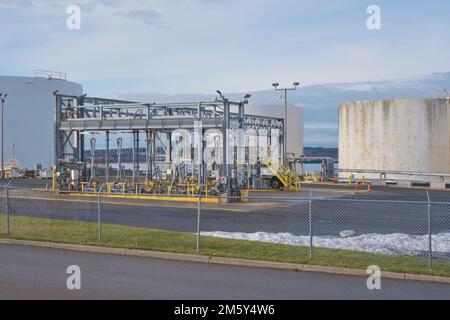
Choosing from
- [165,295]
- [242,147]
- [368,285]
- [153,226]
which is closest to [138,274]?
[165,295]

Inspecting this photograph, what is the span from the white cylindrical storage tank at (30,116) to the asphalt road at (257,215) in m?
49.6

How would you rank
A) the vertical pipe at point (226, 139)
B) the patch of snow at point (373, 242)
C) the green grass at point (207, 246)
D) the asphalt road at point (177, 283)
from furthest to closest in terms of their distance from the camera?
1. the vertical pipe at point (226, 139)
2. the patch of snow at point (373, 242)
3. the green grass at point (207, 246)
4. the asphalt road at point (177, 283)

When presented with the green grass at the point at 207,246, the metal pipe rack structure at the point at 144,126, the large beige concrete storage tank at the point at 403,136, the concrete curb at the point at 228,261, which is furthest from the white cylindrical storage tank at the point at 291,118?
the concrete curb at the point at 228,261

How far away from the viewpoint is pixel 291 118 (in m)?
74.4

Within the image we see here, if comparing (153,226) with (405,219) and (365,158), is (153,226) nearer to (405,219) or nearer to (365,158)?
(405,219)

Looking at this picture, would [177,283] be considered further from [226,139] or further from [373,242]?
[226,139]

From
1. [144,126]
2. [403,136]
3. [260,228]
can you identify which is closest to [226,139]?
[144,126]

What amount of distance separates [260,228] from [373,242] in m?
5.25

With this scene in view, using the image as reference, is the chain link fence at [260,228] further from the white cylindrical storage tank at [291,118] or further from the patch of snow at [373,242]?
the white cylindrical storage tank at [291,118]

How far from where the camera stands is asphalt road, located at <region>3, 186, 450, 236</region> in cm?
2117

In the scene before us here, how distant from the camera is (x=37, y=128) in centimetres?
8269

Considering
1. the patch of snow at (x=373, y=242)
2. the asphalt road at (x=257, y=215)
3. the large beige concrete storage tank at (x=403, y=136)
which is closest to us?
the patch of snow at (x=373, y=242)

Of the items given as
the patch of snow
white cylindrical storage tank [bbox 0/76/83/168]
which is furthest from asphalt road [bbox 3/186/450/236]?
white cylindrical storage tank [bbox 0/76/83/168]

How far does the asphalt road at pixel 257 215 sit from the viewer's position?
834 inches
